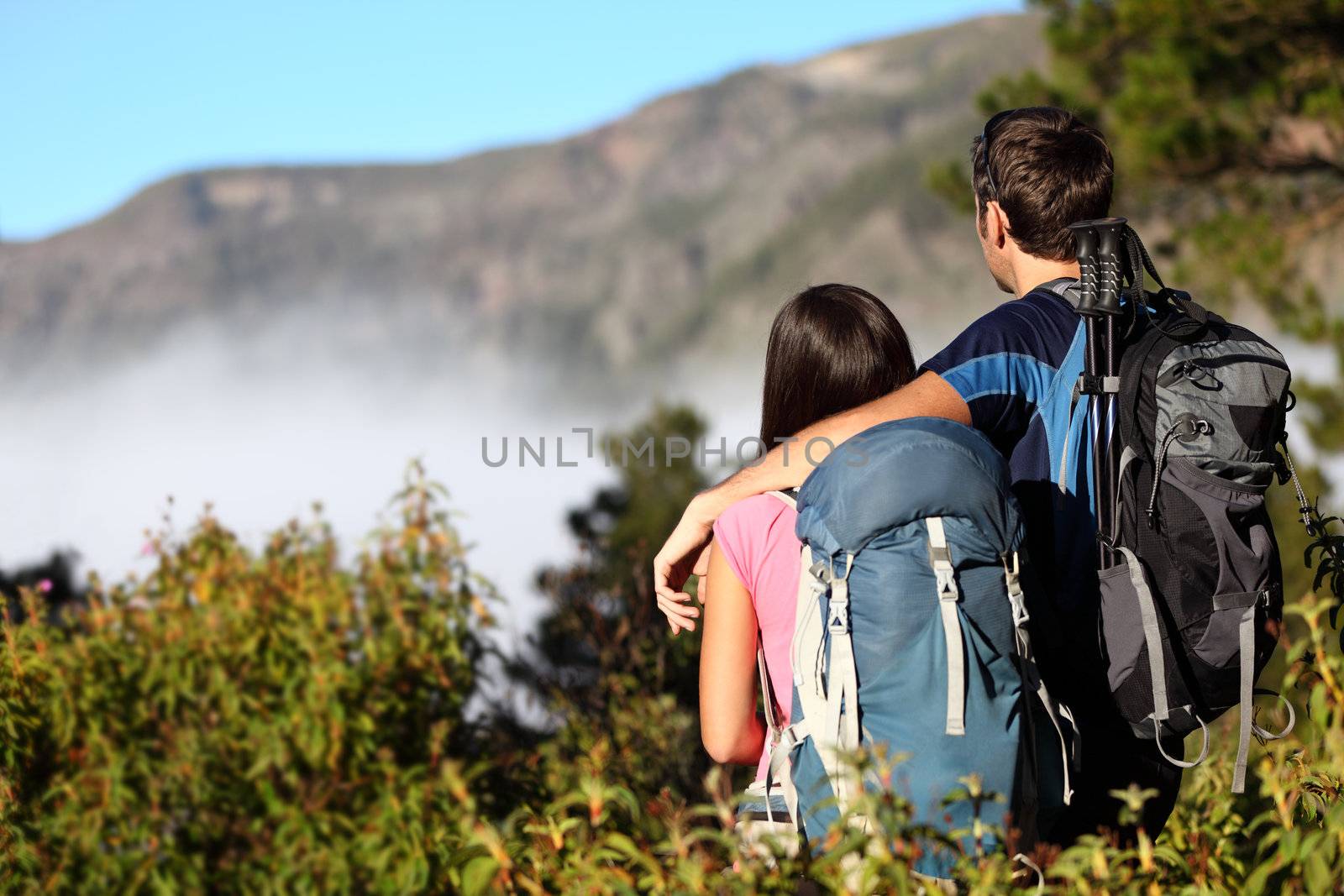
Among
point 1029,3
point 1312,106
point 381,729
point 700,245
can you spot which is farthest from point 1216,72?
point 700,245

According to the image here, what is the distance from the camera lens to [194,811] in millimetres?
3656

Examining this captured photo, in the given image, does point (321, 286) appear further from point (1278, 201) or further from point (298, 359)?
point (1278, 201)

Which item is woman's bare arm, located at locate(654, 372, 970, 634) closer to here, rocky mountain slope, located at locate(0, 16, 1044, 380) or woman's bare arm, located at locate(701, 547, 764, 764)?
woman's bare arm, located at locate(701, 547, 764, 764)

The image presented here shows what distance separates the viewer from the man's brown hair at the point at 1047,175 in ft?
7.13

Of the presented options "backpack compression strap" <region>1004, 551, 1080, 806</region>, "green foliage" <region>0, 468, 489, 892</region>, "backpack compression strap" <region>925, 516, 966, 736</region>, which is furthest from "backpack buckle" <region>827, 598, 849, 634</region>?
"green foliage" <region>0, 468, 489, 892</region>

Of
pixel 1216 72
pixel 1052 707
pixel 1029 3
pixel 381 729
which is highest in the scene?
pixel 1029 3

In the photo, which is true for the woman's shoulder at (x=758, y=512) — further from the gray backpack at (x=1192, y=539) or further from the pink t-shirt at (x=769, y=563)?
the gray backpack at (x=1192, y=539)

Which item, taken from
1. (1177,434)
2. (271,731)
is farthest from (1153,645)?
(271,731)

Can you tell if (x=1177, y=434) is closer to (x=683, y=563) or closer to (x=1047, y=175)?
(x=1047, y=175)

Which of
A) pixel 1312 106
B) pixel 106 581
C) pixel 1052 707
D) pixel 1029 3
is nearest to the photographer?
pixel 1052 707

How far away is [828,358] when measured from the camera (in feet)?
6.97

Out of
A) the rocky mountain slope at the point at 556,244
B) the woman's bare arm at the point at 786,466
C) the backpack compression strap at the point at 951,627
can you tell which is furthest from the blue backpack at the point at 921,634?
the rocky mountain slope at the point at 556,244

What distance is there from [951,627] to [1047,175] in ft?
2.97

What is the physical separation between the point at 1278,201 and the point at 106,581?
34.4 feet
